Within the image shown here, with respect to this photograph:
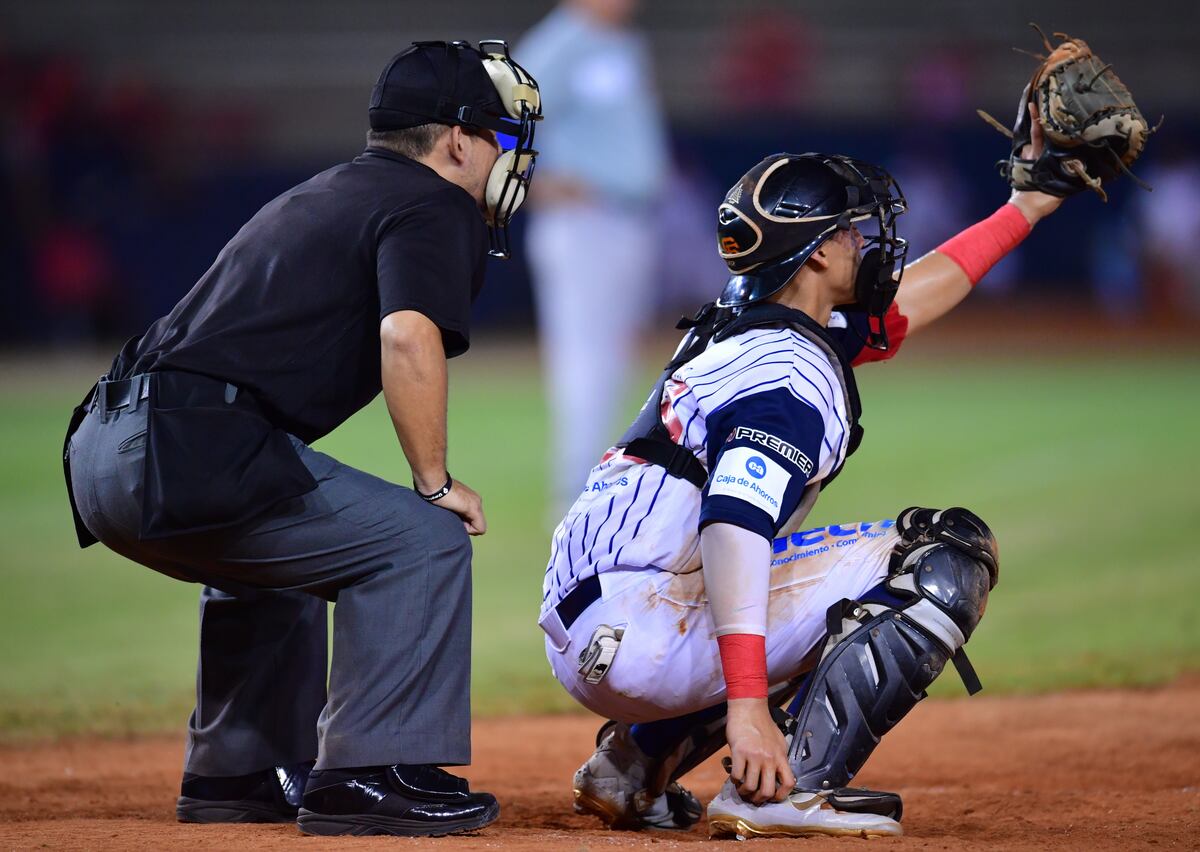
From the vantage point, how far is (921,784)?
Answer: 484 cm

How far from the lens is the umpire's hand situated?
387 cm

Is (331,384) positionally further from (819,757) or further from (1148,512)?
(1148,512)

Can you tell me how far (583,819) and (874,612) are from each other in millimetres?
1127

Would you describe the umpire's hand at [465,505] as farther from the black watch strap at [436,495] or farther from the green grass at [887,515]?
the green grass at [887,515]

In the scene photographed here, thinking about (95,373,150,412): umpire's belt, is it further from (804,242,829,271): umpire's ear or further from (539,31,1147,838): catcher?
(804,242,829,271): umpire's ear

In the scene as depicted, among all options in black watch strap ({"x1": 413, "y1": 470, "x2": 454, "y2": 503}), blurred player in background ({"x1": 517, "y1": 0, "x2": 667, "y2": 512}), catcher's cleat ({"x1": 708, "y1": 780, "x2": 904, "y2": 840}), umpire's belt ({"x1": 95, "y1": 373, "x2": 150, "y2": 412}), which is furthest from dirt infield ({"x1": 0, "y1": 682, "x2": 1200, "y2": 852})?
blurred player in background ({"x1": 517, "y1": 0, "x2": 667, "y2": 512})

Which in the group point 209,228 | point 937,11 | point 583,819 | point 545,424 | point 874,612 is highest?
point 937,11

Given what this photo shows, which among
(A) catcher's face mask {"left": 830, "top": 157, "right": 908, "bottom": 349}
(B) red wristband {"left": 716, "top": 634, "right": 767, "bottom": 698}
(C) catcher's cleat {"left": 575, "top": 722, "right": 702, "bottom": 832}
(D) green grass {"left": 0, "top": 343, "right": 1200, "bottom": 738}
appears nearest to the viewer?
(B) red wristband {"left": 716, "top": 634, "right": 767, "bottom": 698}

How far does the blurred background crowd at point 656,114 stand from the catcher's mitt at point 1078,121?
1383cm

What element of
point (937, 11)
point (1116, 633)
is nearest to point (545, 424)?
point (1116, 633)

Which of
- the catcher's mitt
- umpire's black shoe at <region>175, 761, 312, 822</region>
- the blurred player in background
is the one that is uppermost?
the blurred player in background

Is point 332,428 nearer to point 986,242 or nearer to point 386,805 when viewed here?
point 386,805

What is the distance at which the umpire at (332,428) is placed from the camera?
367 centimetres

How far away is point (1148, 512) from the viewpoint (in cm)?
952
